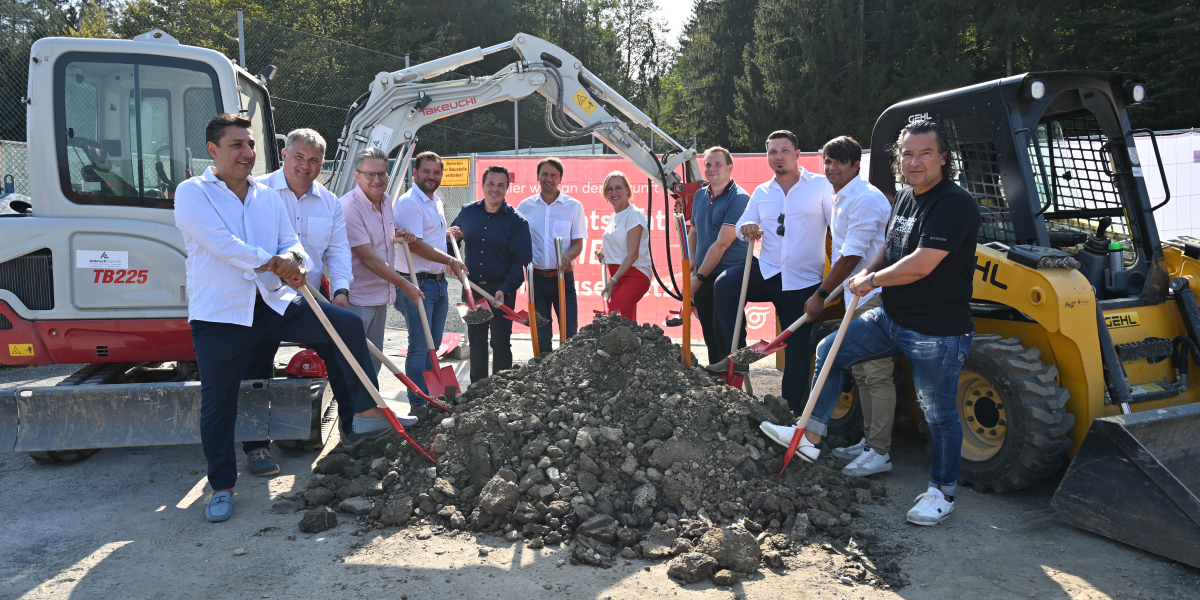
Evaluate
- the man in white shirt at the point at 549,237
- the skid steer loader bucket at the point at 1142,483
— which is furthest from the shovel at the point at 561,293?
the skid steer loader bucket at the point at 1142,483

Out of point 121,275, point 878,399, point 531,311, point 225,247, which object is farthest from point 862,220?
point 121,275

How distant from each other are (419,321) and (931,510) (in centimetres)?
361

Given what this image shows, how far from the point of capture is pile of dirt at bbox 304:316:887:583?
3.56m

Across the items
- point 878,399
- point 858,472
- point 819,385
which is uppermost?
point 819,385

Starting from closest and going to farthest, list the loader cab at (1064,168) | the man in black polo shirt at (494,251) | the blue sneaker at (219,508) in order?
the blue sneaker at (219,508) → the loader cab at (1064,168) → the man in black polo shirt at (494,251)

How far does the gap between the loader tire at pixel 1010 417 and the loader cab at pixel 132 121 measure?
4.82 metres

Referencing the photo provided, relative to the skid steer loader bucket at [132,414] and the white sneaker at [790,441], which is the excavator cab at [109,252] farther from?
the white sneaker at [790,441]

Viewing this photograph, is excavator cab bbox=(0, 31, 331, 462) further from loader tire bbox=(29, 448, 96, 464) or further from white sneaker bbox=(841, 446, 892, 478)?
white sneaker bbox=(841, 446, 892, 478)

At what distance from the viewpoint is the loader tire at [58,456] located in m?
4.88

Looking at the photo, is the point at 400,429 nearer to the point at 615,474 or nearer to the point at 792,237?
the point at 615,474

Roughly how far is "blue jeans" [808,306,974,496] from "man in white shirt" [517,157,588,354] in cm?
270

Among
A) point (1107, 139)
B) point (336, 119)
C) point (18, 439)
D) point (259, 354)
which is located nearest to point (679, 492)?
point (259, 354)

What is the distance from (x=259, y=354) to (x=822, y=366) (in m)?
3.44

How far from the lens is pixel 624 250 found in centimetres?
615
